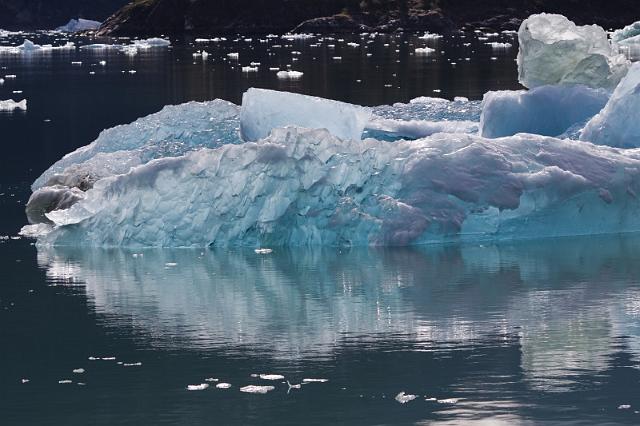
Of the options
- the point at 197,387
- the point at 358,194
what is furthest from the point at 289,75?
the point at 197,387

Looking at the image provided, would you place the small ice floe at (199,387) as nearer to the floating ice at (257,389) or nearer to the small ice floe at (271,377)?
the floating ice at (257,389)

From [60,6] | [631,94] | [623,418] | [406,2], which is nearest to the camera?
[623,418]

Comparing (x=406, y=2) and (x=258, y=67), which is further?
(x=406, y=2)

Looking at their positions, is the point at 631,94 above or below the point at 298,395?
above

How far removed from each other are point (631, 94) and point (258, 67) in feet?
162

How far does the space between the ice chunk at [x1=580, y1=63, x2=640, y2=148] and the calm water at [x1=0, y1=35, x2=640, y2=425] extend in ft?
10.3

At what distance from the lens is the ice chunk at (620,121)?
23.0 meters

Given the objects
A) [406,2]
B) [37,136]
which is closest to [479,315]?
[37,136]

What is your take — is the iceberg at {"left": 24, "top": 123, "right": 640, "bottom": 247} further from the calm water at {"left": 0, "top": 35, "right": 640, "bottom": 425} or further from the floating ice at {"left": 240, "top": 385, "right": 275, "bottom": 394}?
the floating ice at {"left": 240, "top": 385, "right": 275, "bottom": 394}

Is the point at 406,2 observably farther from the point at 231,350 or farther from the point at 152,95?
the point at 231,350

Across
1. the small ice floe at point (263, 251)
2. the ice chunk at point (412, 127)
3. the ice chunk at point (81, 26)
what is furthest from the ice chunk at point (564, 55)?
the ice chunk at point (81, 26)

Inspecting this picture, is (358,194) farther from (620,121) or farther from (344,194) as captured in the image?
(620,121)

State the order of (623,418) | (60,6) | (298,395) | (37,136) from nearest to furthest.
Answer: (623,418), (298,395), (37,136), (60,6)

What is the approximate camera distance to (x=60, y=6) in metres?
176
